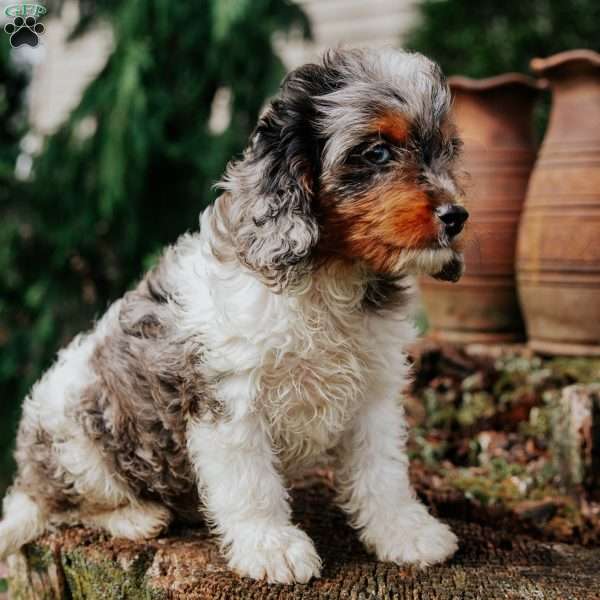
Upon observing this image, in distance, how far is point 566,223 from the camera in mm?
5691

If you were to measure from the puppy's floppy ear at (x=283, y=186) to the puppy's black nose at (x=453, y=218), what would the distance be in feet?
1.46

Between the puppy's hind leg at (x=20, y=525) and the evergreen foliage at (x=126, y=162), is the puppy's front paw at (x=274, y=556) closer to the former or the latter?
the puppy's hind leg at (x=20, y=525)

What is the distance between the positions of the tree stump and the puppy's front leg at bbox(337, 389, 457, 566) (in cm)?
11

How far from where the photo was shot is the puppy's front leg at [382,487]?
3.54 metres

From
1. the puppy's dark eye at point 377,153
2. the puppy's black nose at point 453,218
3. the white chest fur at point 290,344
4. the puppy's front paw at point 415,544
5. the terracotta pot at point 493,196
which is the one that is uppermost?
the puppy's dark eye at point 377,153

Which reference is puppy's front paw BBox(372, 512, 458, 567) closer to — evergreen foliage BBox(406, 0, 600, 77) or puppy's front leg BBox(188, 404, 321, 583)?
puppy's front leg BBox(188, 404, 321, 583)

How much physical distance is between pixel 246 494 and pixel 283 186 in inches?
45.6

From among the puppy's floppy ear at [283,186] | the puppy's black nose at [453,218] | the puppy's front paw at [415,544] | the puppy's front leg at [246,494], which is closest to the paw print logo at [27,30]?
the puppy's floppy ear at [283,186]

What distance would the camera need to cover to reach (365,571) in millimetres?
3359

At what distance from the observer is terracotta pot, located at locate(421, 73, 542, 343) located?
6.28 meters

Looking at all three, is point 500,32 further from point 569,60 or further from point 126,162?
point 126,162

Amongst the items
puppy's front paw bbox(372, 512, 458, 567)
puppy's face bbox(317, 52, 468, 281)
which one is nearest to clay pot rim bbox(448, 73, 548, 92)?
puppy's face bbox(317, 52, 468, 281)

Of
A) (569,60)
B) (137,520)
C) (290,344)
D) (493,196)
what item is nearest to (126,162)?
(493,196)

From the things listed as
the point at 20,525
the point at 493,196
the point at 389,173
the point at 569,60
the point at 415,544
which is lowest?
the point at 493,196
